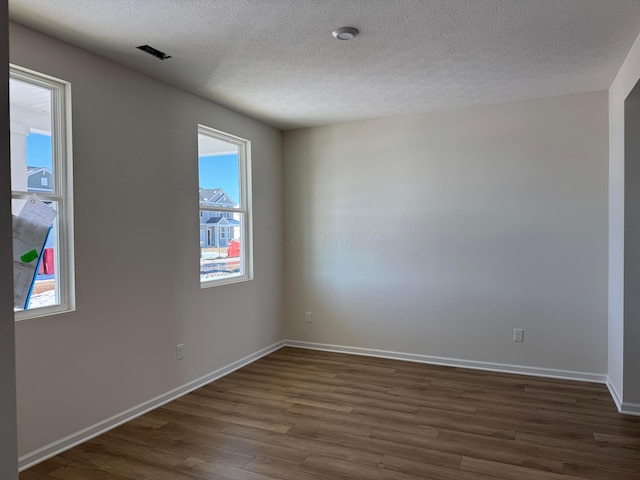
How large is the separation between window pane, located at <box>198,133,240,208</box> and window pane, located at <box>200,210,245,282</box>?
14 cm

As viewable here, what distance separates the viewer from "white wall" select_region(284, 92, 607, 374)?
3877 millimetres

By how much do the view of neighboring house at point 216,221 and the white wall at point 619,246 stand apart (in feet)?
11.2

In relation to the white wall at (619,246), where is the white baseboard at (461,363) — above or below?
below

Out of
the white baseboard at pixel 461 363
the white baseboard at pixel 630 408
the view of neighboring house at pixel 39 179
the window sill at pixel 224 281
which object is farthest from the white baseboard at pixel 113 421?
the white baseboard at pixel 630 408

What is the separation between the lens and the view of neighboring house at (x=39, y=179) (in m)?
2.62

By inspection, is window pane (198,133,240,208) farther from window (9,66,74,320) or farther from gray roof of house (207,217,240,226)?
window (9,66,74,320)

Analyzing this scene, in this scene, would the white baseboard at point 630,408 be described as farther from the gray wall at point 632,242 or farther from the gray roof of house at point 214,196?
the gray roof of house at point 214,196

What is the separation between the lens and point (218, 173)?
14.0 feet

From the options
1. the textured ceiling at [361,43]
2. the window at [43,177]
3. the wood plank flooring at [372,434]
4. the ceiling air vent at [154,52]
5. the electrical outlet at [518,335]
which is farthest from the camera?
the electrical outlet at [518,335]

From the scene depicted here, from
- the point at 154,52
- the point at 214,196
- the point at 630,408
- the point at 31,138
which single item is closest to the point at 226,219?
the point at 214,196

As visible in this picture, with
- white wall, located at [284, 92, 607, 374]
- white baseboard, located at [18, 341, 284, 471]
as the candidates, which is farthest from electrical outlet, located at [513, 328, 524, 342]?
white baseboard, located at [18, 341, 284, 471]

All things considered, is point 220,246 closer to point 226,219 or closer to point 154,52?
point 226,219

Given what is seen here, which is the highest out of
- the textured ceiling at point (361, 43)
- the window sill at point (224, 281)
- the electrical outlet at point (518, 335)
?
the textured ceiling at point (361, 43)

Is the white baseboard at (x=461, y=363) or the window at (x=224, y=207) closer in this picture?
the white baseboard at (x=461, y=363)
